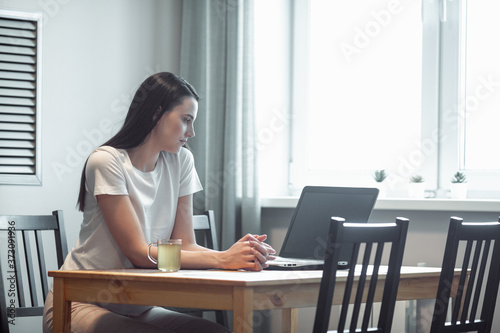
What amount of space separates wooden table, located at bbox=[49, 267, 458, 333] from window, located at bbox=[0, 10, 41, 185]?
4.84ft

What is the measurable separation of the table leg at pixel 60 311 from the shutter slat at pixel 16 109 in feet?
5.06

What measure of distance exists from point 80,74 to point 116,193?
1.50 metres

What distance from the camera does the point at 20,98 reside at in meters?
3.23

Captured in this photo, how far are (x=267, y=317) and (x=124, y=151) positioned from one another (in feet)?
5.02

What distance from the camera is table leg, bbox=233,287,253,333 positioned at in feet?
5.09

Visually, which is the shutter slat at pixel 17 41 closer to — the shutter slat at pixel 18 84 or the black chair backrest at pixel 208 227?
the shutter slat at pixel 18 84

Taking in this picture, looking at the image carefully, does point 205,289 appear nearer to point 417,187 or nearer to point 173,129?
point 173,129

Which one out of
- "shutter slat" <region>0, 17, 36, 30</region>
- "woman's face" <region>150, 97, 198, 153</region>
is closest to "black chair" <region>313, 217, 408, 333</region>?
"woman's face" <region>150, 97, 198, 153</region>

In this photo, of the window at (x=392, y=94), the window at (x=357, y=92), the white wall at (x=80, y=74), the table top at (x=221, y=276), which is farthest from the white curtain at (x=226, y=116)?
the table top at (x=221, y=276)

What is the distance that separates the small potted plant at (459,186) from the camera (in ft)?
9.85

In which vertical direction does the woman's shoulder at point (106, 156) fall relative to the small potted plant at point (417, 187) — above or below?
above

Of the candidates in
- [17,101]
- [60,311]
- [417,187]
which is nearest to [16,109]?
[17,101]

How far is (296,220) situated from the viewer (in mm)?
2188

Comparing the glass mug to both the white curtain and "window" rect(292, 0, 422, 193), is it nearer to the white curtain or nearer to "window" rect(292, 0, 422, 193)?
the white curtain
